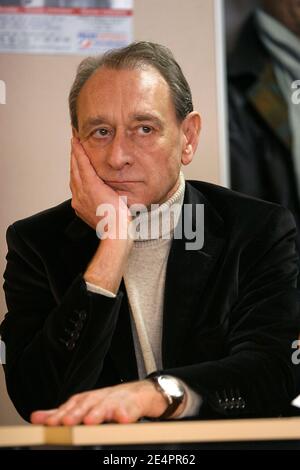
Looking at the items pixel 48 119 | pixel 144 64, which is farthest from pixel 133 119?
pixel 48 119

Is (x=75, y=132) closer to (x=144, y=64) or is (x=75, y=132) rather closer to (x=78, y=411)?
(x=144, y=64)

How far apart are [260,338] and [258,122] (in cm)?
60

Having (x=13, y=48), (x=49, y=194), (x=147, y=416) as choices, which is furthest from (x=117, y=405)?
(x=13, y=48)

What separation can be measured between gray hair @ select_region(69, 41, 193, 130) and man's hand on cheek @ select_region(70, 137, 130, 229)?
83 millimetres

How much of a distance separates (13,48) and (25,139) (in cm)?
23

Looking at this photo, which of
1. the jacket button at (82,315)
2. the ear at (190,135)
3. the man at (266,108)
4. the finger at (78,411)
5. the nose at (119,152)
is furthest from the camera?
the man at (266,108)

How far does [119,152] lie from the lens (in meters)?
1.75

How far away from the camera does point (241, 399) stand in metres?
1.67

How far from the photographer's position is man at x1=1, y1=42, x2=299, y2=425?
5.59 feet

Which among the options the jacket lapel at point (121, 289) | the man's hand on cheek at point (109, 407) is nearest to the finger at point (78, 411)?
the man's hand on cheek at point (109, 407)

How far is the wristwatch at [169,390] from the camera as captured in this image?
150cm

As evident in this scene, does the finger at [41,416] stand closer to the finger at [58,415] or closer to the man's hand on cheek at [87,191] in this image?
the finger at [58,415]

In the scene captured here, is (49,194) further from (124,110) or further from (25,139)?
(124,110)

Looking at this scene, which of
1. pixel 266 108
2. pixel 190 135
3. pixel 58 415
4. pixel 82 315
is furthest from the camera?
pixel 266 108
